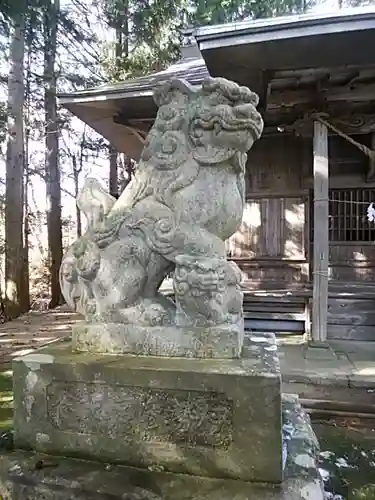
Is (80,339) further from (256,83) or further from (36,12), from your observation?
(36,12)

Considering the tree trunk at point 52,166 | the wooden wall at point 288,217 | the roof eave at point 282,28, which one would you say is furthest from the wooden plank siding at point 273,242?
the tree trunk at point 52,166

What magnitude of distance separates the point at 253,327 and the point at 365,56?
12.7 feet

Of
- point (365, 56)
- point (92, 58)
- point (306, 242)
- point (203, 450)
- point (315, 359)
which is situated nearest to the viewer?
point (203, 450)

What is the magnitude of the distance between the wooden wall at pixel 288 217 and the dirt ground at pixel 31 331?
3.27 meters

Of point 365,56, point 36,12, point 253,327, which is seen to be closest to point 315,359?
point 253,327

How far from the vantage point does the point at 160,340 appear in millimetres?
1852

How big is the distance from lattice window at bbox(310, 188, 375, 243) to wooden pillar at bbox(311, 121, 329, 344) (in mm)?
2055

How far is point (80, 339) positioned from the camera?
6.47 feet

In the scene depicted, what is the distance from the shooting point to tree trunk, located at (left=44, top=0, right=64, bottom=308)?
10859 mm

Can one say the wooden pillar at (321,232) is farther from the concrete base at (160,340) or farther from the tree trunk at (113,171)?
the tree trunk at (113,171)

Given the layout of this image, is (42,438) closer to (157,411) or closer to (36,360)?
(36,360)

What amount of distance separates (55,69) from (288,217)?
26.2ft

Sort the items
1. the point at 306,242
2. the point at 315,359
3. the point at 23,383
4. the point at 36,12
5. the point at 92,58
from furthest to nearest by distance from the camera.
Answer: the point at 92,58 < the point at 36,12 < the point at 306,242 < the point at 315,359 < the point at 23,383

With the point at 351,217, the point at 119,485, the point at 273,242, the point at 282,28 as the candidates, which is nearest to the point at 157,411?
the point at 119,485
